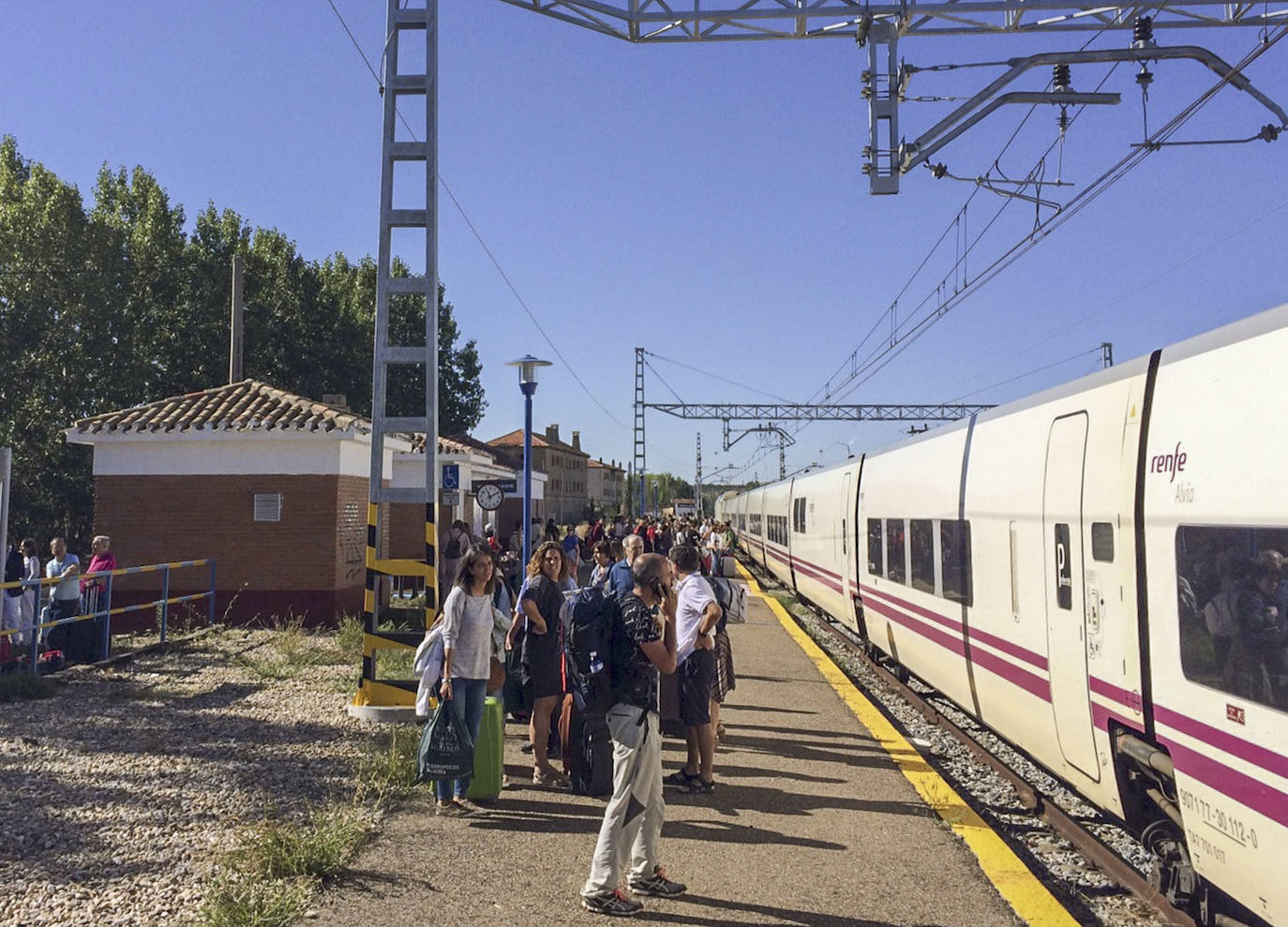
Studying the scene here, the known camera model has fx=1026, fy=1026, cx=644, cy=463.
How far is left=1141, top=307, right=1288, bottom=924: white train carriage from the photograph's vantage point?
12.5 ft

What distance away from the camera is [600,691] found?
15.9ft

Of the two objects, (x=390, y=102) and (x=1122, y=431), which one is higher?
(x=390, y=102)

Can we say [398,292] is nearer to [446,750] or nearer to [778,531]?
[446,750]

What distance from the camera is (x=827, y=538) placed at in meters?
16.8

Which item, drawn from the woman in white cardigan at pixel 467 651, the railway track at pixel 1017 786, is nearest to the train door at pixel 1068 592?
the railway track at pixel 1017 786

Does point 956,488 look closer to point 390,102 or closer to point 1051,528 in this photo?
point 1051,528

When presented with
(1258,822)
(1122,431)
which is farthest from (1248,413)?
(1258,822)

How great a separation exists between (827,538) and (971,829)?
426 inches

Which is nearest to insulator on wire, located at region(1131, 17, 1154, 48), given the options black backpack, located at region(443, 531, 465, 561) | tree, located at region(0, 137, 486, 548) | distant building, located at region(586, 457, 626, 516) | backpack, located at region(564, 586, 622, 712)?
backpack, located at region(564, 586, 622, 712)

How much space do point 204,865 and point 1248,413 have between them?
5.42 metres

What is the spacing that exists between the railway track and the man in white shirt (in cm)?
198

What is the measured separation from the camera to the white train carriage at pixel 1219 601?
3805mm

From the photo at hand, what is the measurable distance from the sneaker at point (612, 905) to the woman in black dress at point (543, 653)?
2.33 metres

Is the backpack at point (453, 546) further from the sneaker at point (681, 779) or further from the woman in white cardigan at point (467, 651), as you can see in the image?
the woman in white cardigan at point (467, 651)
